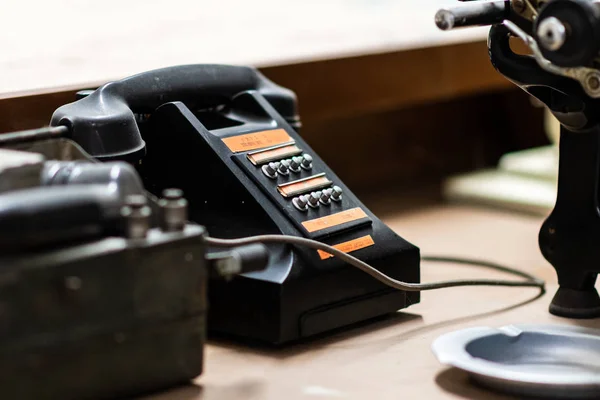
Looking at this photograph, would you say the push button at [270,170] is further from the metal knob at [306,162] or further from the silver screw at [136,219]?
the silver screw at [136,219]

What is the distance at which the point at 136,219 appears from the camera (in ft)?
2.19

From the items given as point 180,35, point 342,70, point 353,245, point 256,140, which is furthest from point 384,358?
point 180,35

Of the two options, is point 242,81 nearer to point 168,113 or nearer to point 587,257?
point 168,113

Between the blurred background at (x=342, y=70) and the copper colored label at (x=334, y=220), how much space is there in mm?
313

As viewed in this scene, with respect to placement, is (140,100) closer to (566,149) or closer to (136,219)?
(136,219)

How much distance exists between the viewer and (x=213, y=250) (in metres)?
0.88

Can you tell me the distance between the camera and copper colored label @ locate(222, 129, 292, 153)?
94cm

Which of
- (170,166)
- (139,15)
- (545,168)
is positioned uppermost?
(139,15)

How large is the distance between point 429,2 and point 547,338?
1191 millimetres

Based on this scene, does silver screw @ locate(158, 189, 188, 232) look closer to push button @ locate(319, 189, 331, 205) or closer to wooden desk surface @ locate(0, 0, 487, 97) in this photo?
push button @ locate(319, 189, 331, 205)

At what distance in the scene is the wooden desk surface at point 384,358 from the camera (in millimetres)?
771

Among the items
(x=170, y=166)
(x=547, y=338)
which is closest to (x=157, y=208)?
(x=170, y=166)

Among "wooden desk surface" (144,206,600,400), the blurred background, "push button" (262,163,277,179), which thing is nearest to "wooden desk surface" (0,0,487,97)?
the blurred background

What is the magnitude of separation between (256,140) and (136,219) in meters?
0.31
